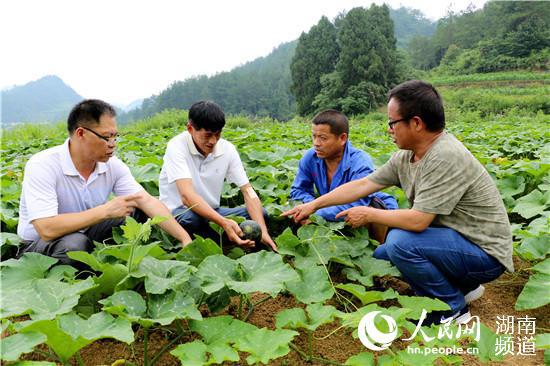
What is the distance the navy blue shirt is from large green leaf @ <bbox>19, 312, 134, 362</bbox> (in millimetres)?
1915

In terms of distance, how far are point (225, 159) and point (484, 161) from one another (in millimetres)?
3414

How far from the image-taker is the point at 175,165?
339cm

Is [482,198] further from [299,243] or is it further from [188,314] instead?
[188,314]

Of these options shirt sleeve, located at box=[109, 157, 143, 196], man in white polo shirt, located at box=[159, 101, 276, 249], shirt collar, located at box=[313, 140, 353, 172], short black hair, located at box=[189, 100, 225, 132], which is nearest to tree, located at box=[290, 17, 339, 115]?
shirt collar, located at box=[313, 140, 353, 172]

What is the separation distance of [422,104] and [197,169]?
1806mm

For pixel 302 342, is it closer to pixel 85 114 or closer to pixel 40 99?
pixel 85 114

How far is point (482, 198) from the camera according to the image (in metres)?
2.60

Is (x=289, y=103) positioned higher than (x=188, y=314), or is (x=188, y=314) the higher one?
(x=188, y=314)

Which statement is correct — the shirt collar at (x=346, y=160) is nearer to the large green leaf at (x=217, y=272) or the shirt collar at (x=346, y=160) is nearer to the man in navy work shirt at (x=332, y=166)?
the man in navy work shirt at (x=332, y=166)

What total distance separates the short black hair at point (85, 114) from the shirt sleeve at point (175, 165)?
25.7 inches

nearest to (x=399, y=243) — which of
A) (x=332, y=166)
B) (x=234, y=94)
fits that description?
(x=332, y=166)

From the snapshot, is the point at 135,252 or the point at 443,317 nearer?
the point at 135,252

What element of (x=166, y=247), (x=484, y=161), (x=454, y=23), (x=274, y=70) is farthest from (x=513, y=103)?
(x=274, y=70)

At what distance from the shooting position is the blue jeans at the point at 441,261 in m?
2.60
